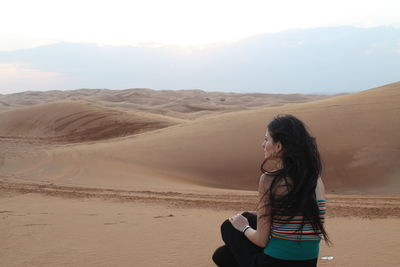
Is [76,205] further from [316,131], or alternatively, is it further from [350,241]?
[316,131]

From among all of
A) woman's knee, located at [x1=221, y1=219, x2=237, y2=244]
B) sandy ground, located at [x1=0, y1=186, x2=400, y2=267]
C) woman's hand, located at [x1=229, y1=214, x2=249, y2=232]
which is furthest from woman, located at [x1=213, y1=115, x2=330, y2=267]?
sandy ground, located at [x1=0, y1=186, x2=400, y2=267]

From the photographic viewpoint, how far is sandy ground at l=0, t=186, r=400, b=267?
159 inches

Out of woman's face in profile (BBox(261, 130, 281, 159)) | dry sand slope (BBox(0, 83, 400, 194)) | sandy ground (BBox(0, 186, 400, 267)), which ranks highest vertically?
woman's face in profile (BBox(261, 130, 281, 159))

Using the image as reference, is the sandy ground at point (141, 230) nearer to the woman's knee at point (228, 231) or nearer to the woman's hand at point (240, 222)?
the woman's knee at point (228, 231)

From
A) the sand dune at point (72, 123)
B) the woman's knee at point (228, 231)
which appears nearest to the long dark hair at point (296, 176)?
the woman's knee at point (228, 231)

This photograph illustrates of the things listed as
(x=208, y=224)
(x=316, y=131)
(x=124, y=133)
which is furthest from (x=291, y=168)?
(x=124, y=133)

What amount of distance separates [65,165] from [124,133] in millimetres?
9133

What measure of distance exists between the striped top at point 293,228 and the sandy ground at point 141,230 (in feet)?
5.33

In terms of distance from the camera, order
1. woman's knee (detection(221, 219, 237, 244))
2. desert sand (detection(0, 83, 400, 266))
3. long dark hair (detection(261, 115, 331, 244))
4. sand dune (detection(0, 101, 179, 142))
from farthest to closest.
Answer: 1. sand dune (detection(0, 101, 179, 142))
2. desert sand (detection(0, 83, 400, 266))
3. woman's knee (detection(221, 219, 237, 244))
4. long dark hair (detection(261, 115, 331, 244))

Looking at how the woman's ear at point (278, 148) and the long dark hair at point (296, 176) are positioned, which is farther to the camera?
the woman's ear at point (278, 148)

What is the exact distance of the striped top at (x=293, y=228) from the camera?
236 centimetres

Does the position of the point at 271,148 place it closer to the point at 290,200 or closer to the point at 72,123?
the point at 290,200

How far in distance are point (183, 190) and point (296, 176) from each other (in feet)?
19.7

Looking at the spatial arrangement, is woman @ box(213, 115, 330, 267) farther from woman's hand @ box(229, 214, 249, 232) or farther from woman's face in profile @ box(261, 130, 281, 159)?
woman's hand @ box(229, 214, 249, 232)
